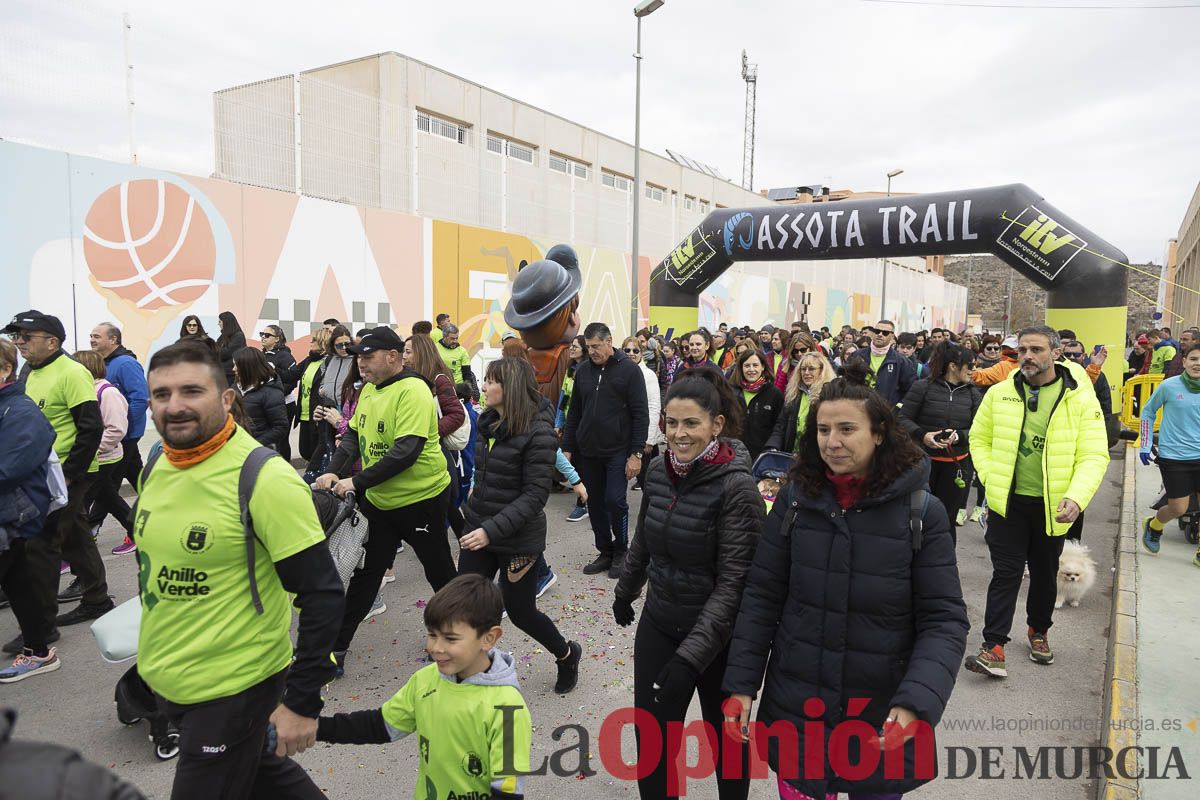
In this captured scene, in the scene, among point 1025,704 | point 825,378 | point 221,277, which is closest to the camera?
point 1025,704

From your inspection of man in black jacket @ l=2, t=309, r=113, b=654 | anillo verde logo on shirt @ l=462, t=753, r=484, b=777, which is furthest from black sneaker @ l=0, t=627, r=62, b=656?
anillo verde logo on shirt @ l=462, t=753, r=484, b=777

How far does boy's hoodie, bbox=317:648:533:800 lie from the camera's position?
201 cm

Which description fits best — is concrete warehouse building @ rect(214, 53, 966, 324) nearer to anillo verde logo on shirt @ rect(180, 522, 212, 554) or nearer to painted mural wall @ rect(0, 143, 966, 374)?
painted mural wall @ rect(0, 143, 966, 374)

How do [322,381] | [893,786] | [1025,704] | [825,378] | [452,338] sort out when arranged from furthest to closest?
[452,338], [322,381], [825,378], [1025,704], [893,786]

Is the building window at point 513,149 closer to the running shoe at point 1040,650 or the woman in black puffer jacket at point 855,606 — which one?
the running shoe at point 1040,650

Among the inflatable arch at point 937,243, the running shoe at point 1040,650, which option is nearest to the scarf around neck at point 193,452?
the running shoe at point 1040,650

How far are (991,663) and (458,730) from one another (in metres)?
3.33

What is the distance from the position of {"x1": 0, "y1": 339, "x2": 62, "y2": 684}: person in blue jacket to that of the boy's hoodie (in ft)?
8.07

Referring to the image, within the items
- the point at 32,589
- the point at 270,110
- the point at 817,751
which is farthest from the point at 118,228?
the point at 817,751

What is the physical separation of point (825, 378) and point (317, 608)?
4.12 m

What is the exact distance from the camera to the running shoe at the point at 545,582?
5211 millimetres

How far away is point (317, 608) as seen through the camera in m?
2.05

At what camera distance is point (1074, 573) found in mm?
5027

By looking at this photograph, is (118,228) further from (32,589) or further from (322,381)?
(32,589)
